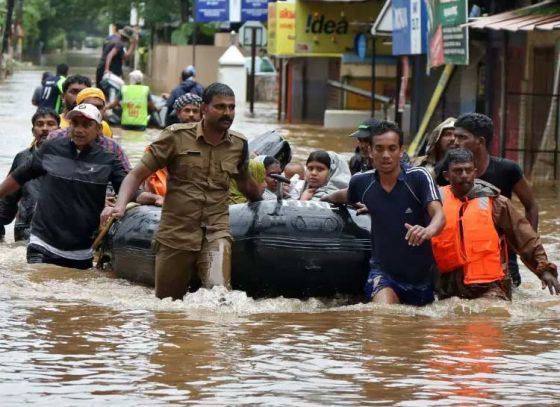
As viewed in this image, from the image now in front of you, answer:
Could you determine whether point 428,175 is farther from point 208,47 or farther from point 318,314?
point 208,47

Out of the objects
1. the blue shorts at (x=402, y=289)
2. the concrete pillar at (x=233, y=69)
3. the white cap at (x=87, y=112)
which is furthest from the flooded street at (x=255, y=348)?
the concrete pillar at (x=233, y=69)

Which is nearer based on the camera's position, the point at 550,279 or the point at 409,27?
the point at 550,279

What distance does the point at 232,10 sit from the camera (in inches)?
1737

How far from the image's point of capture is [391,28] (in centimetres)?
2792

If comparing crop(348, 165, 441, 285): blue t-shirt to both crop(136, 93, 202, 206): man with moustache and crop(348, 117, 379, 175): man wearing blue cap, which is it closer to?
crop(348, 117, 379, 175): man wearing blue cap

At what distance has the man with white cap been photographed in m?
10.4

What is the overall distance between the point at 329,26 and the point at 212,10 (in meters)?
11.7

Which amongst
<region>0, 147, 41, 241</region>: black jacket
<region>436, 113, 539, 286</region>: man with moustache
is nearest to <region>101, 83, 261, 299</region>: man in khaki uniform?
<region>436, 113, 539, 286</region>: man with moustache

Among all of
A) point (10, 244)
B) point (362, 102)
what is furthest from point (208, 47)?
point (10, 244)

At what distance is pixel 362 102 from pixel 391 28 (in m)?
7.44

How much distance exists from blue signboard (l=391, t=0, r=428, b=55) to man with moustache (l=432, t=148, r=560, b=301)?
628 inches

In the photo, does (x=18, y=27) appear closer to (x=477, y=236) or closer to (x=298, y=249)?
(x=298, y=249)

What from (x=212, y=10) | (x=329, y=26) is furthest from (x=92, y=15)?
(x=329, y=26)

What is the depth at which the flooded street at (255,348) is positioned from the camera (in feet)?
23.7
